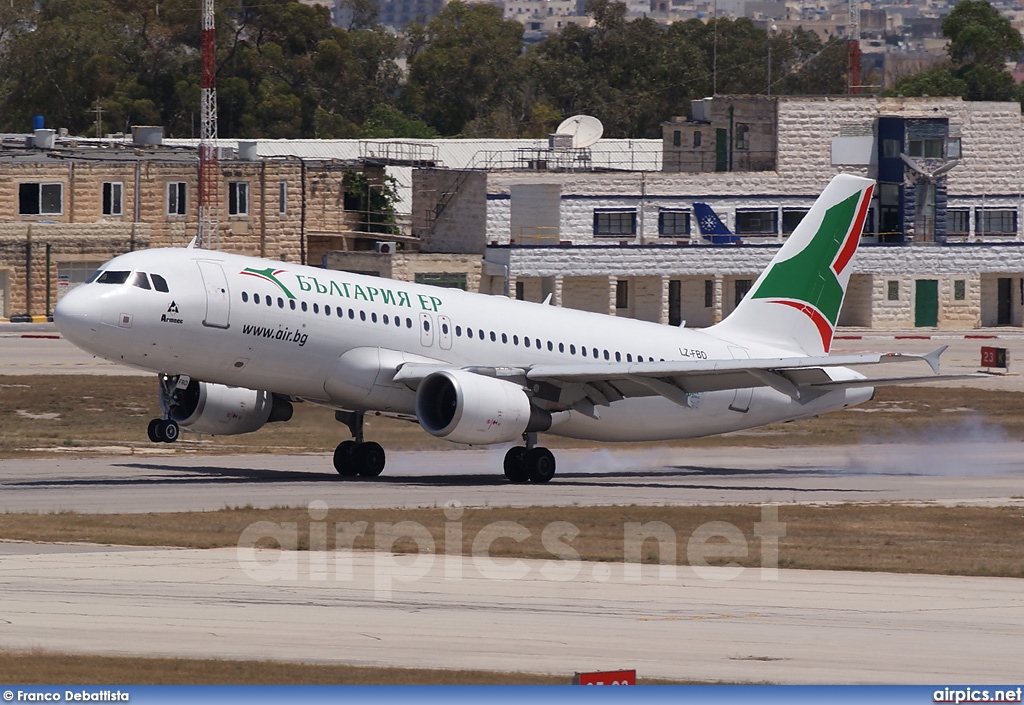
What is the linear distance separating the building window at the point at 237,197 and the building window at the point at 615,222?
18.6m

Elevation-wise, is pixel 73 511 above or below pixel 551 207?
below

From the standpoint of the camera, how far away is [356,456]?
1543 inches

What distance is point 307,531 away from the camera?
28.7m

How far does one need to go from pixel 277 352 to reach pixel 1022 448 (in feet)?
77.0

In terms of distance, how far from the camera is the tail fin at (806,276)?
44.3 m

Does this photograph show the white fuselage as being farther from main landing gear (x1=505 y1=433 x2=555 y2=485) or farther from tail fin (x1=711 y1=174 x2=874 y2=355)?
tail fin (x1=711 y1=174 x2=874 y2=355)

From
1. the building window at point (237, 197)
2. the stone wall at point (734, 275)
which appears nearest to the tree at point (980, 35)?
the stone wall at point (734, 275)

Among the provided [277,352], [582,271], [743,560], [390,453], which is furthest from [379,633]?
[582,271]

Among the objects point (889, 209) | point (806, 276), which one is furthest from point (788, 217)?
point (806, 276)

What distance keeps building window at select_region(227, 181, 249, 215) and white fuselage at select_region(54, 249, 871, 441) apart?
4814 cm

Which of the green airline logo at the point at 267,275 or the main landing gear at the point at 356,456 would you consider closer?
the green airline logo at the point at 267,275

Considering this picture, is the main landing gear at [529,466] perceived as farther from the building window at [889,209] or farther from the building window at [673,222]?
the building window at [889,209]

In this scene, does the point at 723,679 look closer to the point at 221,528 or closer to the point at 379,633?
the point at 379,633

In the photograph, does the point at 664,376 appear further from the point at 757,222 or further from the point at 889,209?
the point at 889,209
